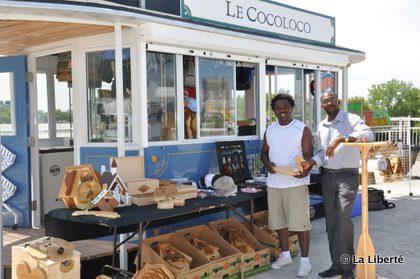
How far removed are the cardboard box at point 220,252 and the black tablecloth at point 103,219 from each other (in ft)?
1.69

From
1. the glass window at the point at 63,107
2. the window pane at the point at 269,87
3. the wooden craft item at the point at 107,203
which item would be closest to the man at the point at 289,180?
the wooden craft item at the point at 107,203

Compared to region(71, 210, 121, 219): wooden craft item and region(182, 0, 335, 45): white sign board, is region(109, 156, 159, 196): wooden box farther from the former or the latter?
region(182, 0, 335, 45): white sign board

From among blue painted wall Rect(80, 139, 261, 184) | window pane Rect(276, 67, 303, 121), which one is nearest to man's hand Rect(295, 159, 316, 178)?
blue painted wall Rect(80, 139, 261, 184)

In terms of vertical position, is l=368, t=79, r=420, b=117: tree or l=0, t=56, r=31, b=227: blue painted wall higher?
l=368, t=79, r=420, b=117: tree

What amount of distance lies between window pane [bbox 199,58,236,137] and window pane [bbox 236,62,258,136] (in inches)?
7.7

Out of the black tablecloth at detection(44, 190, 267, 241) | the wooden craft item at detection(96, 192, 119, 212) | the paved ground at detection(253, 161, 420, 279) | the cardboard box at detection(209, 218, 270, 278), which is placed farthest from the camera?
the paved ground at detection(253, 161, 420, 279)

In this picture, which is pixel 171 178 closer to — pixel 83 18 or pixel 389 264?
pixel 83 18

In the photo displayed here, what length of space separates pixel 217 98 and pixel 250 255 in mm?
2143

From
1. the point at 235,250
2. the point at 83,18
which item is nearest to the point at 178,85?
the point at 83,18

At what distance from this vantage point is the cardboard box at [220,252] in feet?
14.5

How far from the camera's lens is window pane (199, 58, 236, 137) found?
5.80 metres

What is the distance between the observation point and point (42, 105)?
651cm

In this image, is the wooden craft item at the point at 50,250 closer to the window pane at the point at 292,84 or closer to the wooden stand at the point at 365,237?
the wooden stand at the point at 365,237

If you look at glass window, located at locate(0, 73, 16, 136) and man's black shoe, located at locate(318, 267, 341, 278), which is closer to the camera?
man's black shoe, located at locate(318, 267, 341, 278)
